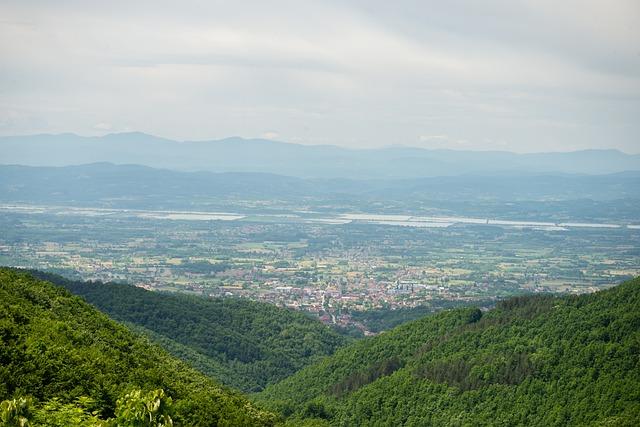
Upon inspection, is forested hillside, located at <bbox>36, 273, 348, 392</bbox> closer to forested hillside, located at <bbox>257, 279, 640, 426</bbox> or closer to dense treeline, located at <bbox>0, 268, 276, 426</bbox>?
forested hillside, located at <bbox>257, 279, 640, 426</bbox>

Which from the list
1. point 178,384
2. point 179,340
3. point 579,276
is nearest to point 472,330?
point 179,340

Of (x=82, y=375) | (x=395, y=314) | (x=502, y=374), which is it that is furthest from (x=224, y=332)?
(x=82, y=375)

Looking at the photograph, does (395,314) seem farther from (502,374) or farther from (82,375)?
(82,375)

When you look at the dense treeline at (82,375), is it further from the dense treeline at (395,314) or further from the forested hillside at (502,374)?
the dense treeline at (395,314)

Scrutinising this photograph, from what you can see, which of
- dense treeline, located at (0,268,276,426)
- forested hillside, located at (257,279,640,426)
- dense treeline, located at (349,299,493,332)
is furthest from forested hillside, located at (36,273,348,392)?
dense treeline, located at (0,268,276,426)

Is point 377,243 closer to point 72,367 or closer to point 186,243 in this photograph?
point 186,243
